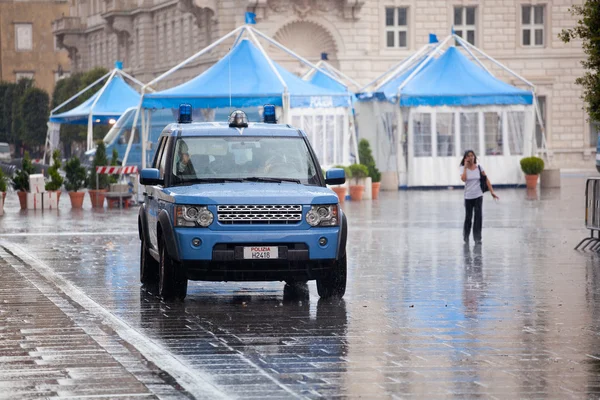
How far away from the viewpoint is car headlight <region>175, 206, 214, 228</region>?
13234 mm

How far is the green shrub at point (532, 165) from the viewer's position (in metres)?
44.9

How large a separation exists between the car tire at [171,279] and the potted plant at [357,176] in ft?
81.6

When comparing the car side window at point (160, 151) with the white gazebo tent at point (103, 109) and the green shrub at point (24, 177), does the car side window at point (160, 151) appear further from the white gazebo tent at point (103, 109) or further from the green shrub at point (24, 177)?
the white gazebo tent at point (103, 109)

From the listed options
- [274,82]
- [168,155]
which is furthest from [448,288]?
[274,82]

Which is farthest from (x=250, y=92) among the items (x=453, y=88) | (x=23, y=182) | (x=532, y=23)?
(x=532, y=23)

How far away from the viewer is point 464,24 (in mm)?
65438

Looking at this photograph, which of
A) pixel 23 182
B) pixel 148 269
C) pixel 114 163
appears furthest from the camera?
pixel 114 163

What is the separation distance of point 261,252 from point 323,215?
0.73 m

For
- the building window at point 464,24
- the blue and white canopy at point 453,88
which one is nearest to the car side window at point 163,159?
the blue and white canopy at point 453,88

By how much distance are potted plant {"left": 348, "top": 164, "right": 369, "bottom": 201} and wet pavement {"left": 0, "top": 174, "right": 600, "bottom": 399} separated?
17.4 metres

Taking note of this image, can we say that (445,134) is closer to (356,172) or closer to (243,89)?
(356,172)

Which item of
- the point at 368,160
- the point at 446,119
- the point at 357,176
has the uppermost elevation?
the point at 446,119

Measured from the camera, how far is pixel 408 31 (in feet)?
213

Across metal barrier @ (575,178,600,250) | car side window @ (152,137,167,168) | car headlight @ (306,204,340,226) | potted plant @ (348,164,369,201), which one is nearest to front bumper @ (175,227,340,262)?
car headlight @ (306,204,340,226)
